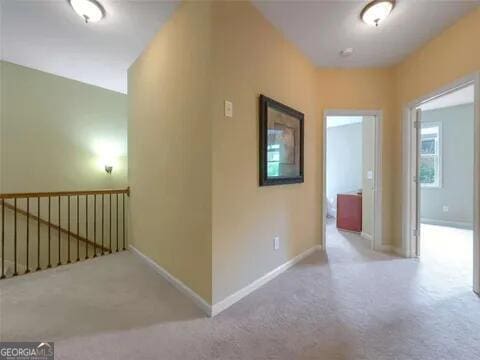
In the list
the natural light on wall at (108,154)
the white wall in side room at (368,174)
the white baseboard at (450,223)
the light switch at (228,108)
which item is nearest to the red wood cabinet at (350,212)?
the white wall in side room at (368,174)

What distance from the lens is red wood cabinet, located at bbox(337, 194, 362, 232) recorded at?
4.36 meters

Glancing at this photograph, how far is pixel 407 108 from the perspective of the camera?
10.2 ft

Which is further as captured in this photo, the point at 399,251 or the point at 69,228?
the point at 69,228

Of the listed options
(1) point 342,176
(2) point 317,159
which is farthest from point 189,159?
(1) point 342,176

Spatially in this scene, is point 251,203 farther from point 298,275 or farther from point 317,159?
point 317,159

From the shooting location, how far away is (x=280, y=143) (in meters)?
2.53

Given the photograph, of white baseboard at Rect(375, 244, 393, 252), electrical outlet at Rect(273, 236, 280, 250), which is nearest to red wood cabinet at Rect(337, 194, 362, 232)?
white baseboard at Rect(375, 244, 393, 252)

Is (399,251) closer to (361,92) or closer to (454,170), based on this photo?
(361,92)

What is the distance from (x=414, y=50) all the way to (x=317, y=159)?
171 cm

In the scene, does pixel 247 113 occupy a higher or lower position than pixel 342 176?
higher

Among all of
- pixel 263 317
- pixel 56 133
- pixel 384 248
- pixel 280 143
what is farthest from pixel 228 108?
pixel 56 133

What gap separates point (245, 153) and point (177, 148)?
65 cm

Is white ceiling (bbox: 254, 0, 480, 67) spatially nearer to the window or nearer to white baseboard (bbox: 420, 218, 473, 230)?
the window

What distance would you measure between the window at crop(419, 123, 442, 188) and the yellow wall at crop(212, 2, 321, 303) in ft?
14.1
